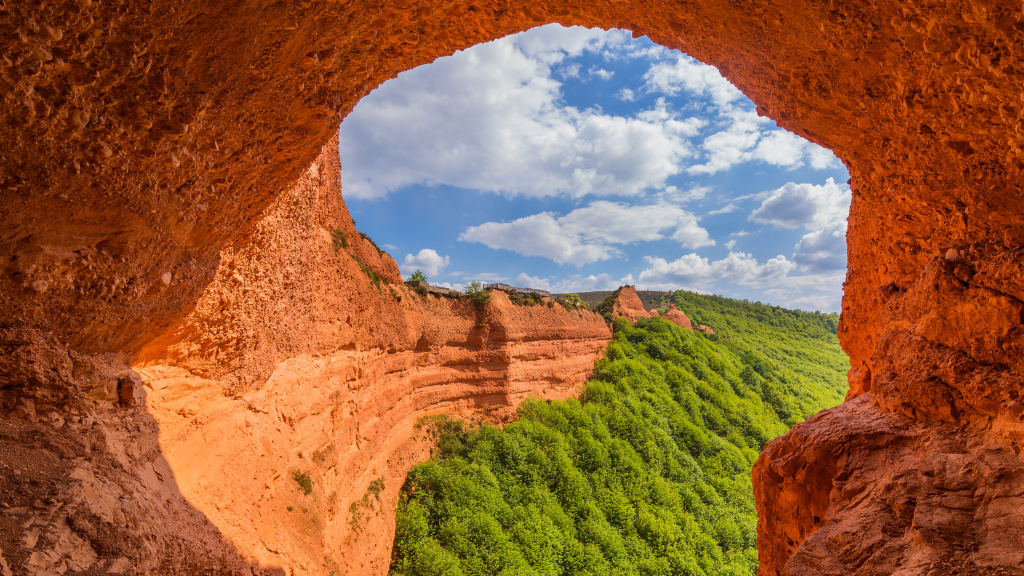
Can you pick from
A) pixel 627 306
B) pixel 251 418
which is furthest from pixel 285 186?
pixel 627 306

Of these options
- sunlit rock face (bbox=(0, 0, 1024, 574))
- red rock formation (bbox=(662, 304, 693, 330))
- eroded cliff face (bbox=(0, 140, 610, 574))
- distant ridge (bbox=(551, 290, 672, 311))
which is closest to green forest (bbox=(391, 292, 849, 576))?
eroded cliff face (bbox=(0, 140, 610, 574))

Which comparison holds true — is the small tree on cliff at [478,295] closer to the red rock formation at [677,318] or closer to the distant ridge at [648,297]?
the red rock formation at [677,318]

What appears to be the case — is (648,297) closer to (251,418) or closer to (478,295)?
(478,295)

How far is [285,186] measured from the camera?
422cm

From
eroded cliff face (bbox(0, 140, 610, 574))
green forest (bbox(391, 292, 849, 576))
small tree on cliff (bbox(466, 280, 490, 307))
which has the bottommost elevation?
green forest (bbox(391, 292, 849, 576))

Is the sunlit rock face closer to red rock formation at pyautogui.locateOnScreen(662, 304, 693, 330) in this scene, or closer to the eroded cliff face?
the eroded cliff face

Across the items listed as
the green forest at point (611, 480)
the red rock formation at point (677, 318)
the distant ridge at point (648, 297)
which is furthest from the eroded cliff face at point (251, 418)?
the distant ridge at point (648, 297)

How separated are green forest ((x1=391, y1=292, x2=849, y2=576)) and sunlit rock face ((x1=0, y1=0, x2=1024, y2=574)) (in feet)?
23.6

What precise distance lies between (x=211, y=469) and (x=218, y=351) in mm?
Result: 1507

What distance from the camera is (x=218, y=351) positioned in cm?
526

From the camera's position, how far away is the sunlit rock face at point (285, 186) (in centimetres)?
232

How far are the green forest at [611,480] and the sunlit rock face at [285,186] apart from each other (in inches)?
→ 283

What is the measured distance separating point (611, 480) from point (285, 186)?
15070mm

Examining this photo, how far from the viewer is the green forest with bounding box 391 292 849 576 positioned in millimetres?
11102
